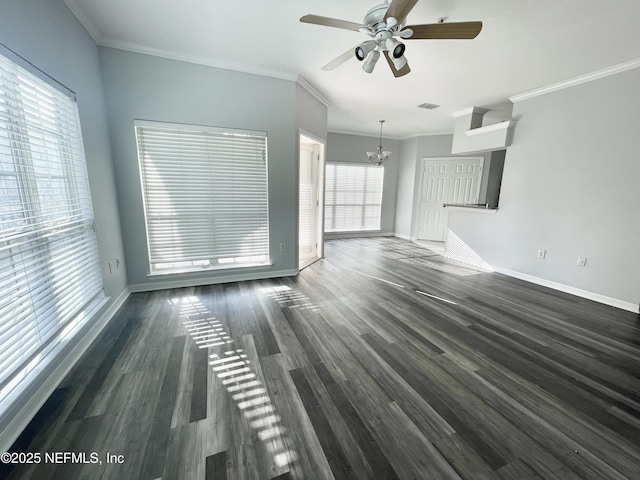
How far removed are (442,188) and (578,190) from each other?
3.21 meters

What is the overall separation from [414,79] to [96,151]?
12.5 ft

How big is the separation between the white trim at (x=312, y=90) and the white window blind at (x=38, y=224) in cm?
252

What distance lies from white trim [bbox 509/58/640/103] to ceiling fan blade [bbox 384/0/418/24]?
3.11 meters

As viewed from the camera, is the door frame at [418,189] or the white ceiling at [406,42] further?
the door frame at [418,189]

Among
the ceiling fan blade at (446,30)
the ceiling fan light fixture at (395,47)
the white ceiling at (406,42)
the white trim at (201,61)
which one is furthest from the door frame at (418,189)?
the ceiling fan light fixture at (395,47)

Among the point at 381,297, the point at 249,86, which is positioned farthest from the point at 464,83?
the point at 381,297

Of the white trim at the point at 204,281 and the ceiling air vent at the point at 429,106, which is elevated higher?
the ceiling air vent at the point at 429,106

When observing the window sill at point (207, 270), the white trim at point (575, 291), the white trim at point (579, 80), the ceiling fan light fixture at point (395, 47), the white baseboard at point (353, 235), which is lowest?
the white trim at point (575, 291)

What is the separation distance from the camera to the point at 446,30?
5.94ft

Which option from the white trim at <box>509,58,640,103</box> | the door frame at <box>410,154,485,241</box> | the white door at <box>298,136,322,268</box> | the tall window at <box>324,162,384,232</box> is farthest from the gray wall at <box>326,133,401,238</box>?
the white trim at <box>509,58,640,103</box>

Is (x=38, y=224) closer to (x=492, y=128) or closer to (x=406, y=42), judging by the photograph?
(x=406, y=42)

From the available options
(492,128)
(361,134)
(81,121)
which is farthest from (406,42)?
(361,134)

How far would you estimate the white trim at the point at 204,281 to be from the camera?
10.8ft

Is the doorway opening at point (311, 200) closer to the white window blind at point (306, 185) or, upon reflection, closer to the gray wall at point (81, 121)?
the white window blind at point (306, 185)
